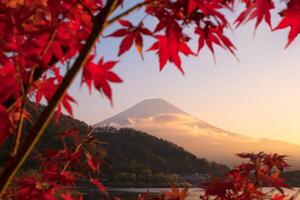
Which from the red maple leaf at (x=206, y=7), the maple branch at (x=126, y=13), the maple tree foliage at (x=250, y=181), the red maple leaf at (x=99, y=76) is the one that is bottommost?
the maple tree foliage at (x=250, y=181)

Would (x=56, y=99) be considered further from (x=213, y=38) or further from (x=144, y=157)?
(x=144, y=157)

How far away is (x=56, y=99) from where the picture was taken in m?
1.46

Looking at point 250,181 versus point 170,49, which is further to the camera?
point 250,181

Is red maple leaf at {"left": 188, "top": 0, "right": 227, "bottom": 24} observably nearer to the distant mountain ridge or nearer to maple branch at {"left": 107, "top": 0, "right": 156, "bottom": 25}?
maple branch at {"left": 107, "top": 0, "right": 156, "bottom": 25}

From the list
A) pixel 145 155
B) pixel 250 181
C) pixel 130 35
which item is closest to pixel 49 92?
pixel 130 35

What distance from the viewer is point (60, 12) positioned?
2.27 m

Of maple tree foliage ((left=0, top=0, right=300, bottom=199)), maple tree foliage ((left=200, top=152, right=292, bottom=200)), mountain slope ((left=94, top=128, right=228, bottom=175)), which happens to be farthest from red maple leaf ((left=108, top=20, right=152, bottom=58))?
mountain slope ((left=94, top=128, right=228, bottom=175))

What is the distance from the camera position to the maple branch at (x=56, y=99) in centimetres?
146

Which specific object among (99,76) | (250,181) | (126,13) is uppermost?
(126,13)

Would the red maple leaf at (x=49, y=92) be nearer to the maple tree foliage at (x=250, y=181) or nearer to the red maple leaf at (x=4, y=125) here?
the red maple leaf at (x=4, y=125)

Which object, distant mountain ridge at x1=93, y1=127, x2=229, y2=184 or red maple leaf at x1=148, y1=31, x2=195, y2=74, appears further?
distant mountain ridge at x1=93, y1=127, x2=229, y2=184

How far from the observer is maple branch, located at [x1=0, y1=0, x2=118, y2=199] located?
146cm

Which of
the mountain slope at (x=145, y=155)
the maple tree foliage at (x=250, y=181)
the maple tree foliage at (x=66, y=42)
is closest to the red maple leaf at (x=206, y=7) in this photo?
the maple tree foliage at (x=66, y=42)

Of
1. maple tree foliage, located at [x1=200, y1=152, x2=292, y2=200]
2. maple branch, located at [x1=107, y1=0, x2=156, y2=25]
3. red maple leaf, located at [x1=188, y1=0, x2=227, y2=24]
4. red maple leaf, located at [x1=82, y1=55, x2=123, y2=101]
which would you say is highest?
red maple leaf, located at [x1=188, y1=0, x2=227, y2=24]
